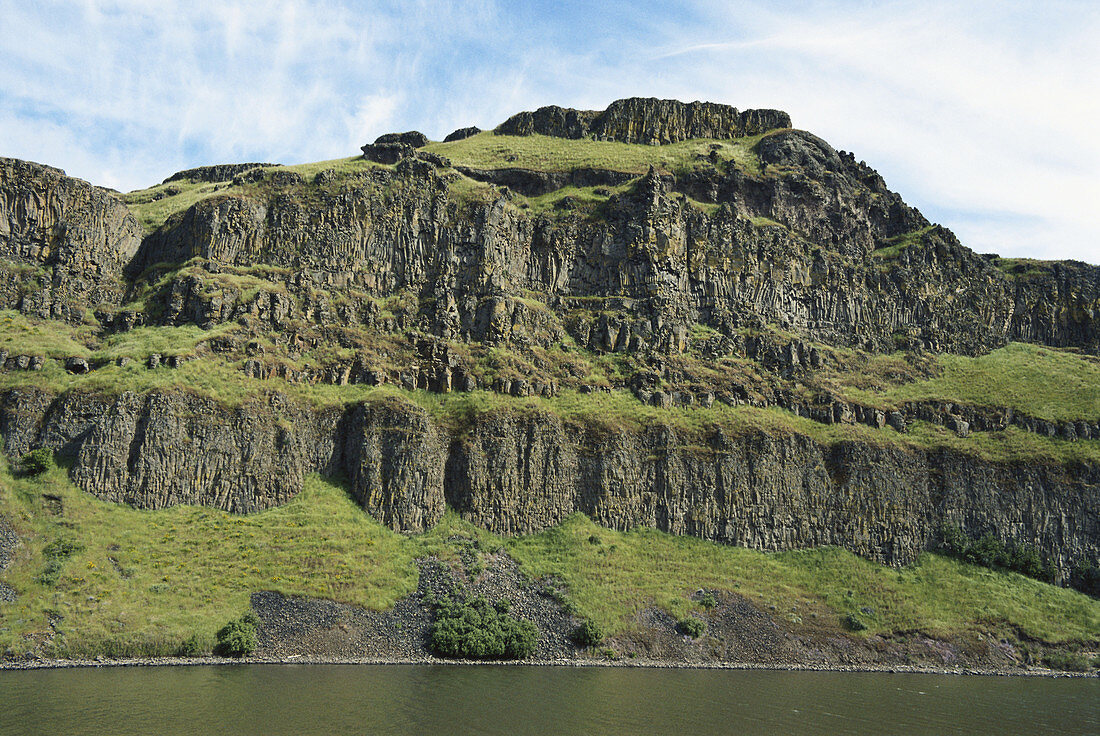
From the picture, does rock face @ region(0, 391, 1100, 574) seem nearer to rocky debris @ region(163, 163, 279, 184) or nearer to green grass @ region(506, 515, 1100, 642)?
green grass @ region(506, 515, 1100, 642)

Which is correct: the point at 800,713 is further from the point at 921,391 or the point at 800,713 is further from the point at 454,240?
the point at 454,240

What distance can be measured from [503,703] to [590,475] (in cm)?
3953

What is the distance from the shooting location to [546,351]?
317ft

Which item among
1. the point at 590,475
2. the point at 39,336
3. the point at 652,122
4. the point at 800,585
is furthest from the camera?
the point at 652,122

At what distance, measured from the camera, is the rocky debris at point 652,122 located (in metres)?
141

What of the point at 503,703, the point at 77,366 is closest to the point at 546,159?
the point at 77,366

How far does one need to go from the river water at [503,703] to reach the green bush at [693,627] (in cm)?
695

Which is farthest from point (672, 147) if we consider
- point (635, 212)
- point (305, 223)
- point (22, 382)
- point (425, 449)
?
point (22, 382)

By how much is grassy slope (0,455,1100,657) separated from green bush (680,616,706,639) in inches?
58.4

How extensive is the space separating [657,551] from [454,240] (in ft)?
172

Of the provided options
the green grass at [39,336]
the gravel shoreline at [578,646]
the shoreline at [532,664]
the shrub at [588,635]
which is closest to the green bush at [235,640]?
the shoreline at [532,664]

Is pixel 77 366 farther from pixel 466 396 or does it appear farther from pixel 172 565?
pixel 466 396

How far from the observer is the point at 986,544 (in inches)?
3265

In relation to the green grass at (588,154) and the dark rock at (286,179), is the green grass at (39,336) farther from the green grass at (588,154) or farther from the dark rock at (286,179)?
the green grass at (588,154)
